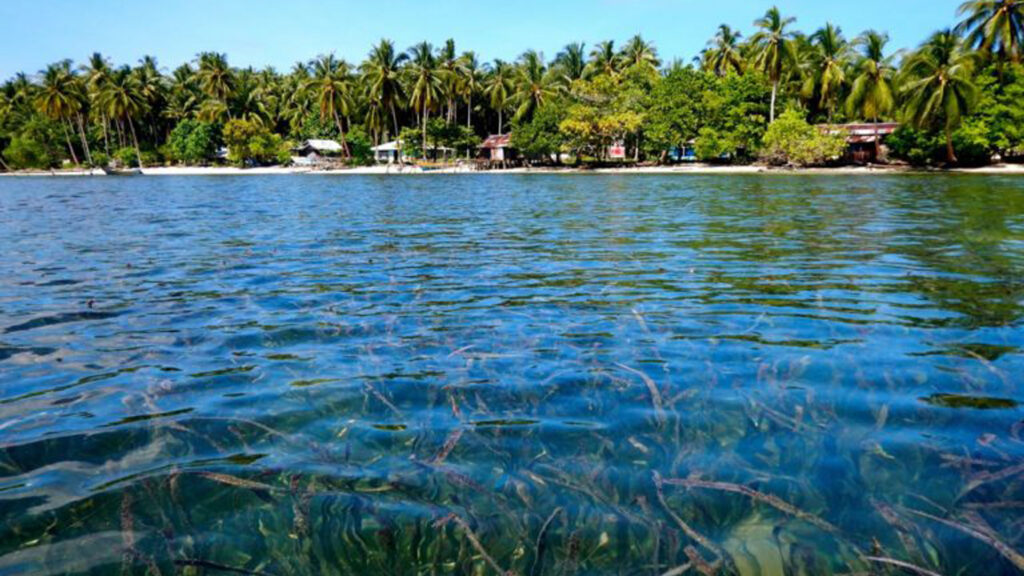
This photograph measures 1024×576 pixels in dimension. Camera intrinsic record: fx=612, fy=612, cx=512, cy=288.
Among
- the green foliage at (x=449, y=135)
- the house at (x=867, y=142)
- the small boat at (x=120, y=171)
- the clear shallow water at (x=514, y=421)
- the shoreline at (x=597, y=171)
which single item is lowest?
the clear shallow water at (x=514, y=421)

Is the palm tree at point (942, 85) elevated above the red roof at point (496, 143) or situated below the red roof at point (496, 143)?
above

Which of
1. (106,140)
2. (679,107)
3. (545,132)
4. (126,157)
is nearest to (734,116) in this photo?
(679,107)

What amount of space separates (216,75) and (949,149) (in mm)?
86496

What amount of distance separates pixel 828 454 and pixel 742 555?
1.27 metres

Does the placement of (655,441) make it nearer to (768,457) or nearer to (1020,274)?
(768,457)

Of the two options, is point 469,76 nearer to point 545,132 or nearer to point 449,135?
point 449,135

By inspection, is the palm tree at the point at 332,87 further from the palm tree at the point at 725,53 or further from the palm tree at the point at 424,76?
the palm tree at the point at 725,53

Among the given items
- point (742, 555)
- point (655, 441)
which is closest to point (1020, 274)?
point (655, 441)

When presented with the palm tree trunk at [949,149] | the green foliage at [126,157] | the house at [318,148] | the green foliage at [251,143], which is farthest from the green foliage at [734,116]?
the green foliage at [126,157]

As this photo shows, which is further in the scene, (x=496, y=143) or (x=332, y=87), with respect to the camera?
(x=496, y=143)

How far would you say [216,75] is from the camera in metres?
84.8

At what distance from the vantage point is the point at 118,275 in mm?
10312

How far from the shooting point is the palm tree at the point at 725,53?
246 feet

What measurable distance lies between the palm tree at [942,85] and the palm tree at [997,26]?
1321mm
